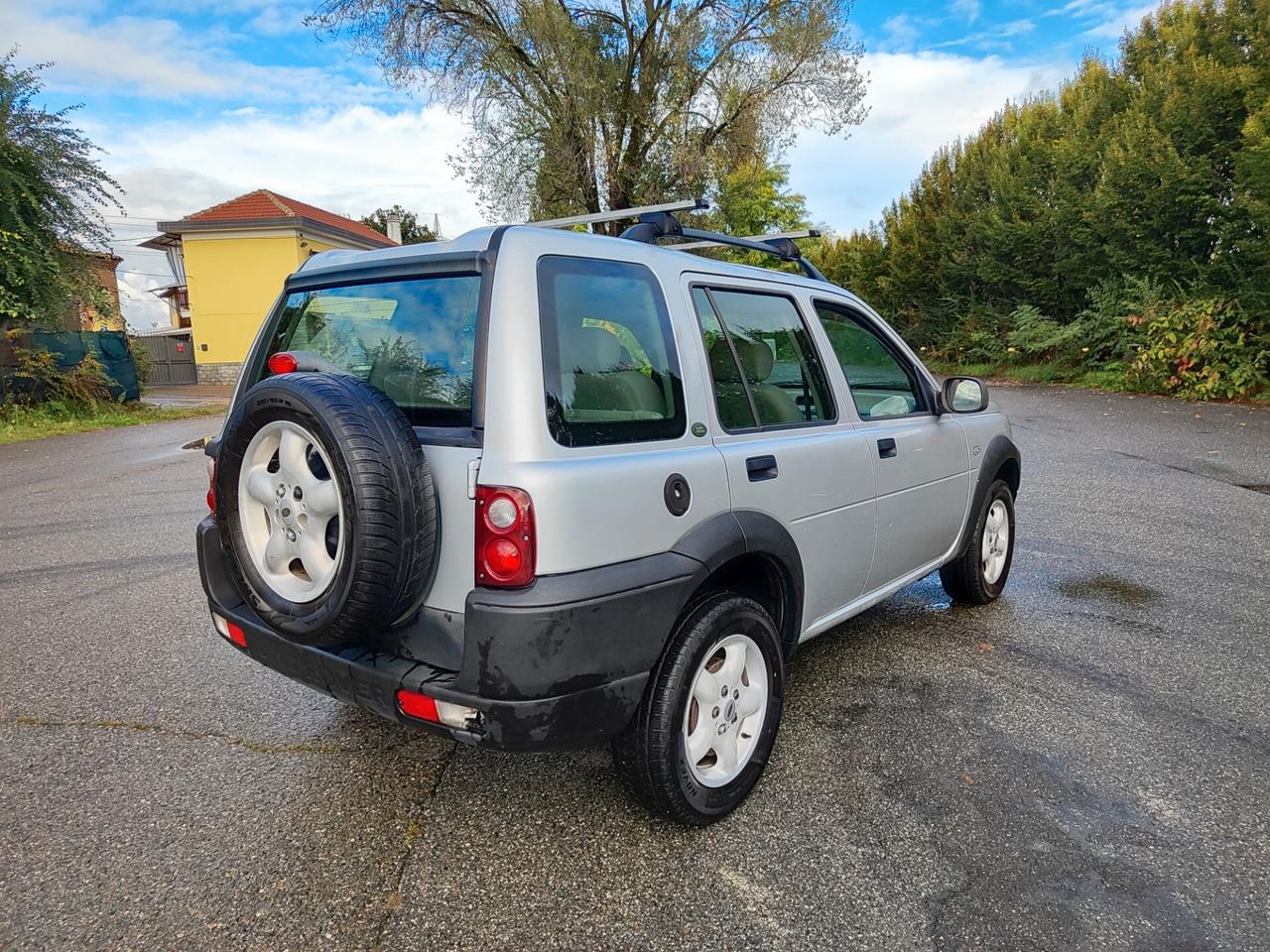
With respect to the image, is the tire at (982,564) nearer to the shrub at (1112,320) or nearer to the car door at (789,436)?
the car door at (789,436)

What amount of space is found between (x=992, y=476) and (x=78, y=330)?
723 inches

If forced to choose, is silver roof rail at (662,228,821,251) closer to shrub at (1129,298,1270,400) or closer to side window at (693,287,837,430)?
side window at (693,287,837,430)

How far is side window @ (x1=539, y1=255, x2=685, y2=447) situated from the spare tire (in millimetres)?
443

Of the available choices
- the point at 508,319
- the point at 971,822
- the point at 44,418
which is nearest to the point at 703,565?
the point at 508,319

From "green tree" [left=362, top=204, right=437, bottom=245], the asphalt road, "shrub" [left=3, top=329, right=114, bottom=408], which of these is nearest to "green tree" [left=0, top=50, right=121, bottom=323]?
"shrub" [left=3, top=329, right=114, bottom=408]

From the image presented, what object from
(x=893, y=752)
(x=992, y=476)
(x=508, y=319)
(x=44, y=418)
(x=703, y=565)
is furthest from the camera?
(x=44, y=418)

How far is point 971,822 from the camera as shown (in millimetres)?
2543

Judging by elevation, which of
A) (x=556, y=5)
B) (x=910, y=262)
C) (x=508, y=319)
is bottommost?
(x=508, y=319)

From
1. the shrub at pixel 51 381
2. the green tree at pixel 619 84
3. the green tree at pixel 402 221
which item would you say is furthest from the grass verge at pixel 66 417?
the green tree at pixel 402 221

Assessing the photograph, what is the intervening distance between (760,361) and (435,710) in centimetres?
168

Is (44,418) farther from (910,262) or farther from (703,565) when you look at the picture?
(910,262)

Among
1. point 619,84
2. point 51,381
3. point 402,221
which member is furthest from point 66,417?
point 402,221

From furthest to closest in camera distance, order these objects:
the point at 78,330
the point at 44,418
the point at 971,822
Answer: the point at 78,330, the point at 44,418, the point at 971,822

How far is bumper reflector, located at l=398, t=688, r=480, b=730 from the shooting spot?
2.11 m
